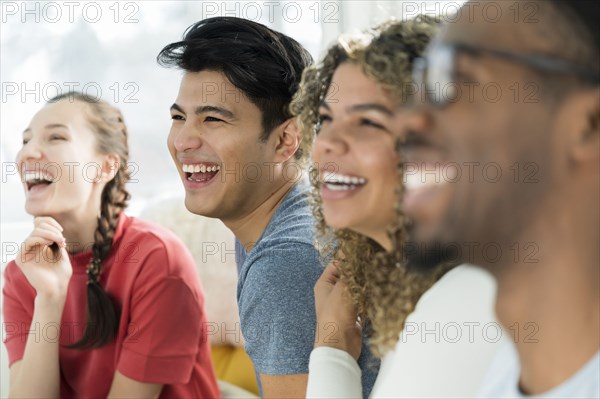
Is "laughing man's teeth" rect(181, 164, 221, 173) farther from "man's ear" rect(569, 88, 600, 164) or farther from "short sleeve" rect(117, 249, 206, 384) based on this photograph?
"man's ear" rect(569, 88, 600, 164)

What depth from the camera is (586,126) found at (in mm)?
626

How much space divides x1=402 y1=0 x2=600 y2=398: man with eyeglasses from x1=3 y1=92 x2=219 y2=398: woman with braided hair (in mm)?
1218

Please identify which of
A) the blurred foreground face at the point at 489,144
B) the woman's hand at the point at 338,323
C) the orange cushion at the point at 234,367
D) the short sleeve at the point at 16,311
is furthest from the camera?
the orange cushion at the point at 234,367

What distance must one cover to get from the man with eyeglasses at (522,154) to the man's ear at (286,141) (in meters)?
0.96

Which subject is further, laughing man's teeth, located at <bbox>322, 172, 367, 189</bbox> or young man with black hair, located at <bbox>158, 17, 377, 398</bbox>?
young man with black hair, located at <bbox>158, 17, 377, 398</bbox>

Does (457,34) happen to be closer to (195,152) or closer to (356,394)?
(356,394)

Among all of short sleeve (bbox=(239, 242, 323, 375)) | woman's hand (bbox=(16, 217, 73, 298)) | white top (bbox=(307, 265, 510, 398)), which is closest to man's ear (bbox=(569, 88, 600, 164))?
white top (bbox=(307, 265, 510, 398))

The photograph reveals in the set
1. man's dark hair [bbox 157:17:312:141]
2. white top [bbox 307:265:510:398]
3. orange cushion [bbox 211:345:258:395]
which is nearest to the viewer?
white top [bbox 307:265:510:398]

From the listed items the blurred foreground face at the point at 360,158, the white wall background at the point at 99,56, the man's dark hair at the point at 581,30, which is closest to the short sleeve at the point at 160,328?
the blurred foreground face at the point at 360,158

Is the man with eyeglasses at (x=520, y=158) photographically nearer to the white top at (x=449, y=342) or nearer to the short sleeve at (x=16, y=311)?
the white top at (x=449, y=342)

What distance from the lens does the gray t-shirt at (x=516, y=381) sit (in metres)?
0.68

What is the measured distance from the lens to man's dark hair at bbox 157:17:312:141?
1.59 m

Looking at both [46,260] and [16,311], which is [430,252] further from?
[16,311]

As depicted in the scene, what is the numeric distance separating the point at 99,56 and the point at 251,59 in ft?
4.93
